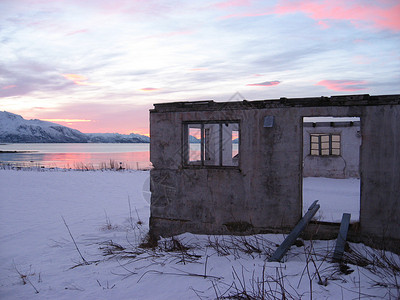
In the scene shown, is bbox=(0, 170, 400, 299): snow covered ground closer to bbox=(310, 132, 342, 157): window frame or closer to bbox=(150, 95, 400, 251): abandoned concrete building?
bbox=(150, 95, 400, 251): abandoned concrete building

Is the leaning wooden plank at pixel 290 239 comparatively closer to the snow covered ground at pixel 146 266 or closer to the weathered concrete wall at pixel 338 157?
the snow covered ground at pixel 146 266

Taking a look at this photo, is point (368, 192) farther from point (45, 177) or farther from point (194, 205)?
point (45, 177)

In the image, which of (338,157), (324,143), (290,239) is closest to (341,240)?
(290,239)

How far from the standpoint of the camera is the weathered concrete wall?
52.1 ft

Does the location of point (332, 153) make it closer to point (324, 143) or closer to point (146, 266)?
point (324, 143)

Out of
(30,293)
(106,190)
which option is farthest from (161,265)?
(106,190)

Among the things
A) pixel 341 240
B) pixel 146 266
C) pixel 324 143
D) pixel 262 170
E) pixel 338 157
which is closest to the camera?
pixel 146 266

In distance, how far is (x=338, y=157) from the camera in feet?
52.7

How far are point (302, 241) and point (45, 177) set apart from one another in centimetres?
1602

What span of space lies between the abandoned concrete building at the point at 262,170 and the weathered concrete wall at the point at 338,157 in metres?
10.8

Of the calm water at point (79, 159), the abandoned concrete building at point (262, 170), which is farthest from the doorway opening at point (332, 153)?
the calm water at point (79, 159)

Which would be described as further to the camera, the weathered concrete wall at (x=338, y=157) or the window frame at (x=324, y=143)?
the window frame at (x=324, y=143)

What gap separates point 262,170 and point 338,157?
1173 cm

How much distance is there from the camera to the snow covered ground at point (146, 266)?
3617mm
